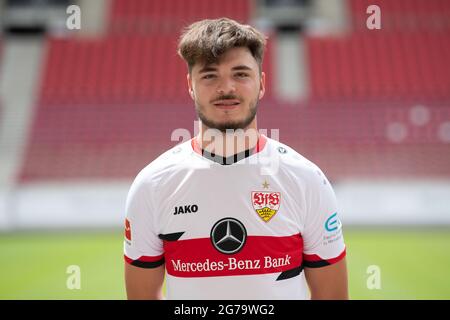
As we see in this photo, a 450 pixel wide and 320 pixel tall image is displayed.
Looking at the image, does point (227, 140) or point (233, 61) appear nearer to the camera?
point (233, 61)

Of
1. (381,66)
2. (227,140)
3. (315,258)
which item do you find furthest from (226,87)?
(381,66)

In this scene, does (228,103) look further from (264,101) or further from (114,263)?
(264,101)

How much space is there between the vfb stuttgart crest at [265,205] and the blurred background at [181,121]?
4.36 meters

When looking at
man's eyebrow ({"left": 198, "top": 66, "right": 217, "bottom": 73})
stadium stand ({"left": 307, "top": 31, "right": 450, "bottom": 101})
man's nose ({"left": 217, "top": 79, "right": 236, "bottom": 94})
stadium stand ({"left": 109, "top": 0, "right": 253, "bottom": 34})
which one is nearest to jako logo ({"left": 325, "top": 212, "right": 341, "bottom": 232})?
man's nose ({"left": 217, "top": 79, "right": 236, "bottom": 94})

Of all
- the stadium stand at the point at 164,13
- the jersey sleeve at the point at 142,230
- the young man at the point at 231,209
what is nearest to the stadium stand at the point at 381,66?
the stadium stand at the point at 164,13

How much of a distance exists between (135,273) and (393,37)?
1713cm

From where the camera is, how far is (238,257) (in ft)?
6.41

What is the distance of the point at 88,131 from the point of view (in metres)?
14.7

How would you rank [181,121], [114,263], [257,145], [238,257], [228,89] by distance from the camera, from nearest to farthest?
[228,89], [238,257], [257,145], [114,263], [181,121]

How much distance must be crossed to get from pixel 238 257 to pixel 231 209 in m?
0.19

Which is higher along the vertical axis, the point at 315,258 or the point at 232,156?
the point at 232,156

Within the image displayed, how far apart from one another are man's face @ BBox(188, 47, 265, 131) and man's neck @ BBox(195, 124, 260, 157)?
57mm
